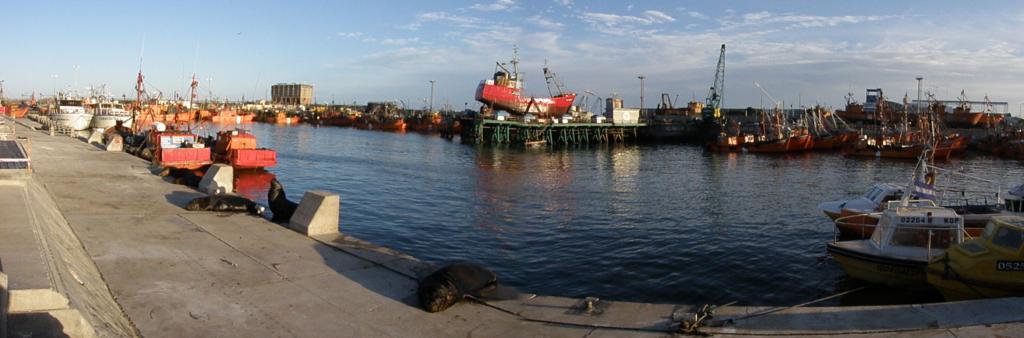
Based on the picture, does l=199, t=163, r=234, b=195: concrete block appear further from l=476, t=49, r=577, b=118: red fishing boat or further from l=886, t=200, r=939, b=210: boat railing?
l=476, t=49, r=577, b=118: red fishing boat

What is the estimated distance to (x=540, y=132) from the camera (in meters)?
94.6

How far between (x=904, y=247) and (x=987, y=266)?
357cm

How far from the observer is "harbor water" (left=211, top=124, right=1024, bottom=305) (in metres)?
18.1

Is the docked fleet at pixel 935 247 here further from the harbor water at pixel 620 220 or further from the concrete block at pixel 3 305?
the concrete block at pixel 3 305

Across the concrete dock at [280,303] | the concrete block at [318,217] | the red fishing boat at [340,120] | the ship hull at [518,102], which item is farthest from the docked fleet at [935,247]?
the red fishing boat at [340,120]

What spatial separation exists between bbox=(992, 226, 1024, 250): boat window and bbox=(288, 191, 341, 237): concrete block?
14.2m

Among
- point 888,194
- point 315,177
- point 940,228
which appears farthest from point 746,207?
point 315,177

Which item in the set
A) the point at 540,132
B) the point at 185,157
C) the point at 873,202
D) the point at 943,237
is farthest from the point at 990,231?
the point at 540,132

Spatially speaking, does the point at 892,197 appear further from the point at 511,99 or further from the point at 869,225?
the point at 511,99

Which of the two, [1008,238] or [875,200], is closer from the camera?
[1008,238]

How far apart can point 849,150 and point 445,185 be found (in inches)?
2136

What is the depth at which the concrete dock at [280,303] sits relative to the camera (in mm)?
9078

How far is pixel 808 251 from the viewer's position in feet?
72.6

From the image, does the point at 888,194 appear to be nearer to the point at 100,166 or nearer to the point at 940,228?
the point at 940,228
